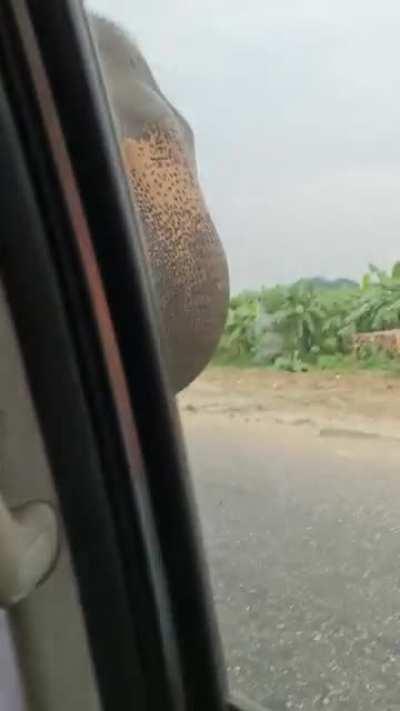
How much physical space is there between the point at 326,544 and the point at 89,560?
23cm

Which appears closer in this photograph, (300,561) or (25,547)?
(25,547)

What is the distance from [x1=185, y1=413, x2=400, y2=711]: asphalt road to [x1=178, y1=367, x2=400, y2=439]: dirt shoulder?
0.01 metres

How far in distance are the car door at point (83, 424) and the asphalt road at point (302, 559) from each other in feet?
0.16

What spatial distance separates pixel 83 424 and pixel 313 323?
0.24m

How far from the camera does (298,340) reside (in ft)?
4.21

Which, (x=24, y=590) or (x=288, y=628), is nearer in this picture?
(x=24, y=590)

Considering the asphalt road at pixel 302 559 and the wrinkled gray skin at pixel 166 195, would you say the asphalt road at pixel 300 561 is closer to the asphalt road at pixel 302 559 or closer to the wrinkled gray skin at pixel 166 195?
the asphalt road at pixel 302 559

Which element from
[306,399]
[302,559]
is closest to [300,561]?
[302,559]

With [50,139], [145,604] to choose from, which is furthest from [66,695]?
[50,139]

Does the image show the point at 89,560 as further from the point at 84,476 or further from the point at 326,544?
the point at 326,544

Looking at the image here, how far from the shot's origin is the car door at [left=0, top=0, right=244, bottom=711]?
1208mm

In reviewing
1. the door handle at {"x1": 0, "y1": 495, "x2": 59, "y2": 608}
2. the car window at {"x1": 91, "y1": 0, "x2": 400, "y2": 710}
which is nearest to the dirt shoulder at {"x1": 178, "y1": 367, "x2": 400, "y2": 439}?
the car window at {"x1": 91, "y1": 0, "x2": 400, "y2": 710}

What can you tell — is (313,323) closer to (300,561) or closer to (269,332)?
(269,332)

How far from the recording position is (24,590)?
119cm
